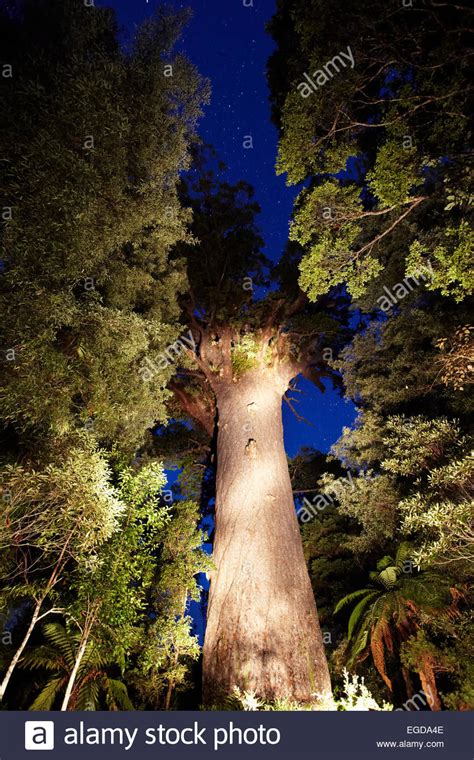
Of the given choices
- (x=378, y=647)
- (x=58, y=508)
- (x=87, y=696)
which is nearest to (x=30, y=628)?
(x=58, y=508)

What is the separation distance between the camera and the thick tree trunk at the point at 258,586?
5941 mm

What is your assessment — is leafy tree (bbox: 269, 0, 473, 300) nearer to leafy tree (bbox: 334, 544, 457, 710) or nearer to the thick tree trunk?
the thick tree trunk

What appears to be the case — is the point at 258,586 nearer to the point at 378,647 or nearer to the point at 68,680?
the point at 378,647

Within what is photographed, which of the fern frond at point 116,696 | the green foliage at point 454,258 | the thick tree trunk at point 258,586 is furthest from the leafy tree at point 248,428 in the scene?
the green foliage at point 454,258

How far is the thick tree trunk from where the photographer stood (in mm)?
5941

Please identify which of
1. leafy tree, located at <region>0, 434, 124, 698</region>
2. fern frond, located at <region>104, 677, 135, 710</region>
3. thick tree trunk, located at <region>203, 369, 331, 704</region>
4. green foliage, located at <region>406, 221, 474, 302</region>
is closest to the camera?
leafy tree, located at <region>0, 434, 124, 698</region>

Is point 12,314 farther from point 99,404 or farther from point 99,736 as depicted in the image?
point 99,736

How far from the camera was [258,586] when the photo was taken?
6.85 meters

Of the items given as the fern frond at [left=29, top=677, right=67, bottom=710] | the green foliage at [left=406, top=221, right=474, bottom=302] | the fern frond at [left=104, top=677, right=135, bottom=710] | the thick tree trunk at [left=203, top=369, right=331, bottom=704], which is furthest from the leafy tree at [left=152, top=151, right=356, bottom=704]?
the green foliage at [left=406, top=221, right=474, bottom=302]

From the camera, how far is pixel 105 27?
273 inches

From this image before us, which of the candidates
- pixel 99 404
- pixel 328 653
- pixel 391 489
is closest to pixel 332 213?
pixel 99 404

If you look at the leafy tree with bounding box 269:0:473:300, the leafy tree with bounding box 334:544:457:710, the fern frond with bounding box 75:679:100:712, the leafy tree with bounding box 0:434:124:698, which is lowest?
the fern frond with bounding box 75:679:100:712

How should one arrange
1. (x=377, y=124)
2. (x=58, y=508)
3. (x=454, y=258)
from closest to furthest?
A: (x=58, y=508) → (x=454, y=258) → (x=377, y=124)

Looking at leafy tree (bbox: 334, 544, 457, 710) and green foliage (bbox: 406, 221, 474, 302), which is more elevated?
green foliage (bbox: 406, 221, 474, 302)
